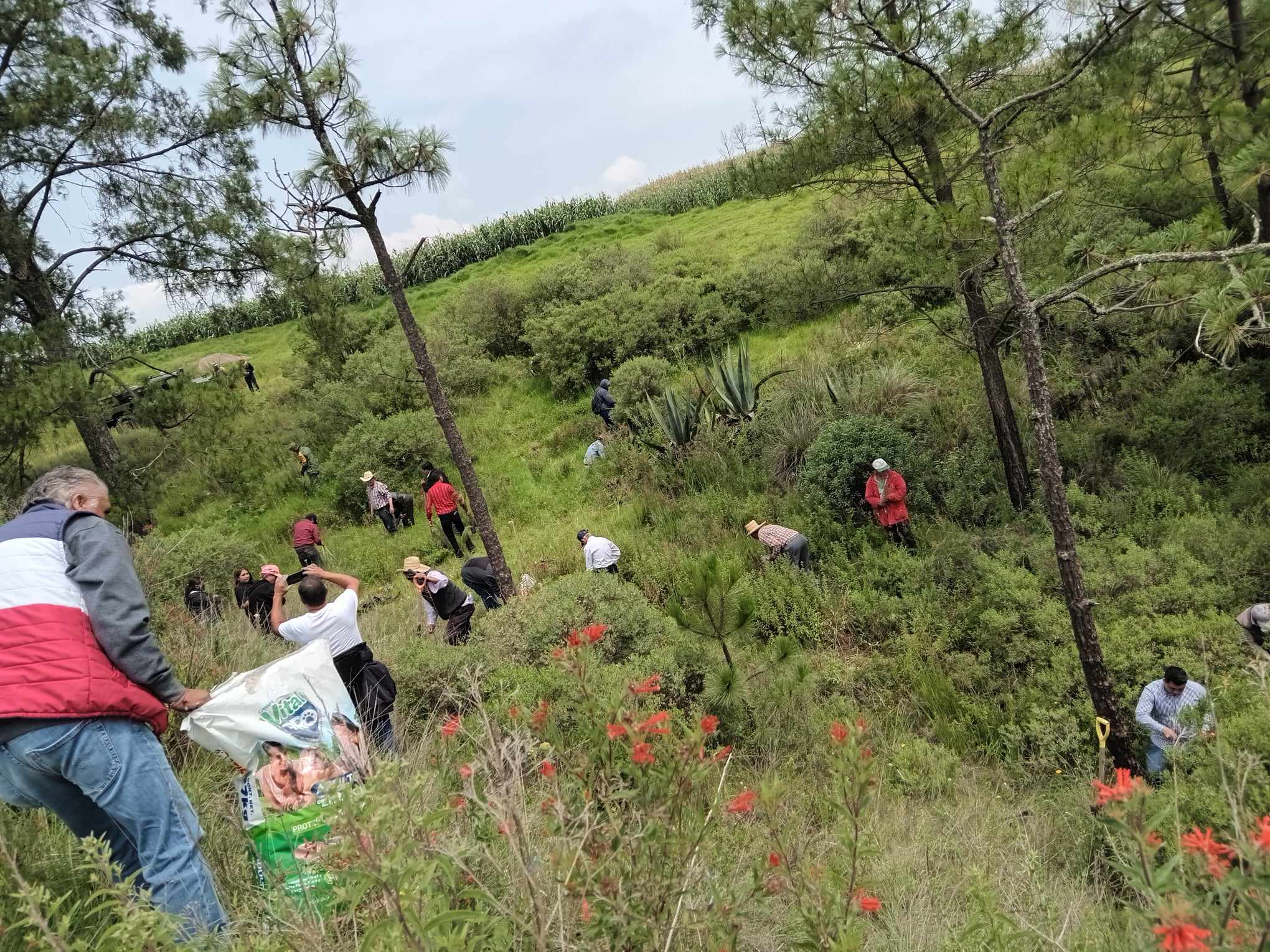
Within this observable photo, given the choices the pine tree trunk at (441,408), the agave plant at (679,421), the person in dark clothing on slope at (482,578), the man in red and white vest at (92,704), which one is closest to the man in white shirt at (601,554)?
the pine tree trunk at (441,408)

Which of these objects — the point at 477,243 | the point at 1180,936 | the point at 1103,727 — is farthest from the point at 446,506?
the point at 477,243

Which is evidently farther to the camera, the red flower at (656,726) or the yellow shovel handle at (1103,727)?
the yellow shovel handle at (1103,727)

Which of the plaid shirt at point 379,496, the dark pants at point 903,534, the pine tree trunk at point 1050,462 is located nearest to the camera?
the pine tree trunk at point 1050,462

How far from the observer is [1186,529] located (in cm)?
622

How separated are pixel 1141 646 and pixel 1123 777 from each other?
4304mm

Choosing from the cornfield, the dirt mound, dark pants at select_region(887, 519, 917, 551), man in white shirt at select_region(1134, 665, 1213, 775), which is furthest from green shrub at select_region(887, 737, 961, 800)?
the cornfield

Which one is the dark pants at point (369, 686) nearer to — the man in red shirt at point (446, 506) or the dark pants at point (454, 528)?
the man in red shirt at point (446, 506)

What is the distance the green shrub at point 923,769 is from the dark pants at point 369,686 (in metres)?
3.20

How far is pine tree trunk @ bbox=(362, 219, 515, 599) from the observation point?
6.97 m

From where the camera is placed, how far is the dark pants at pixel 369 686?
4.12 metres

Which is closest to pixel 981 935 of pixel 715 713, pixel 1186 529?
pixel 715 713

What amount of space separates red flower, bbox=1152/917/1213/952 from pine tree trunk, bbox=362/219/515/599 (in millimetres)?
6163

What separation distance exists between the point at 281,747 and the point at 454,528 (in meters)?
7.63

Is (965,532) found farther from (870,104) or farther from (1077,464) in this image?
(870,104)
